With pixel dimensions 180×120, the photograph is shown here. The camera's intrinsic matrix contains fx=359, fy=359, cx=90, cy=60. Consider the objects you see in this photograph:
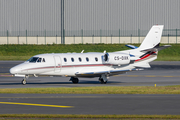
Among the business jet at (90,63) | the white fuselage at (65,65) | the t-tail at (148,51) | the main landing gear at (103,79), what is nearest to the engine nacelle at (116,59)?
the business jet at (90,63)

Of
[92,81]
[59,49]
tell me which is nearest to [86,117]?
[92,81]

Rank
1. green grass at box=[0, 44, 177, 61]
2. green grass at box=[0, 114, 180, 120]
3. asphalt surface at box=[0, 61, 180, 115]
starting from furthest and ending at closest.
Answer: green grass at box=[0, 44, 177, 61], asphalt surface at box=[0, 61, 180, 115], green grass at box=[0, 114, 180, 120]

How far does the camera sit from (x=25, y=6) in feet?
273

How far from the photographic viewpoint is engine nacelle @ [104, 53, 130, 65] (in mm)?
34312

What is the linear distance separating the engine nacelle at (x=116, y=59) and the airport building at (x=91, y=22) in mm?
46716

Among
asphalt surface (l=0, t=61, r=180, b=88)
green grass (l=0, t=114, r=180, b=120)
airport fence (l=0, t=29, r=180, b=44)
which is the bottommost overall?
asphalt surface (l=0, t=61, r=180, b=88)

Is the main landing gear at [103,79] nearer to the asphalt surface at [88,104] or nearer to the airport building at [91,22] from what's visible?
the asphalt surface at [88,104]

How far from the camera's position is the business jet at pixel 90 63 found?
32.1 meters

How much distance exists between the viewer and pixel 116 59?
34344mm

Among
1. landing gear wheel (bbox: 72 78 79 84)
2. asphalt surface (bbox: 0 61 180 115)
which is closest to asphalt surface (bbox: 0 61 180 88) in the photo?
landing gear wheel (bbox: 72 78 79 84)

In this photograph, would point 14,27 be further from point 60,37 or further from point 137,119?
point 137,119

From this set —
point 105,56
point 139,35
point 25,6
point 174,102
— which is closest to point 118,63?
point 105,56

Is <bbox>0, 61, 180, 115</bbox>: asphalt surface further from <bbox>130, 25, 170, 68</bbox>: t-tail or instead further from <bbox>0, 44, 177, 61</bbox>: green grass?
<bbox>0, 44, 177, 61</bbox>: green grass

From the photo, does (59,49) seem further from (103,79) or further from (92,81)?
(103,79)
